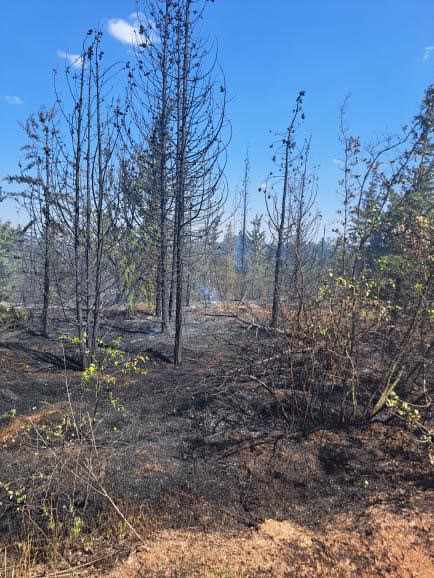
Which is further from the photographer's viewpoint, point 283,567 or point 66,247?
point 66,247

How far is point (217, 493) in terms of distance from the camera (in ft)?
11.1

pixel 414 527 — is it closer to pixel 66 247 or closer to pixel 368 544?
pixel 368 544

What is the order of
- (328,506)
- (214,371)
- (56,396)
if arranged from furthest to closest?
1. (214,371)
2. (56,396)
3. (328,506)

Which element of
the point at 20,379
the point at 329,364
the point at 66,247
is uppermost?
the point at 66,247

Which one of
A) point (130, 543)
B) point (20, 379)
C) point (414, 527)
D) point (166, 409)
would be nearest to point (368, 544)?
point (414, 527)

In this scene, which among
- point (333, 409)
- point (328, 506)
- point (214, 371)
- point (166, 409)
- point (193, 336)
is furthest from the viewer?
point (193, 336)

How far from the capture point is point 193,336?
33.7 feet

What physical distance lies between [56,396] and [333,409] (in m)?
4.37

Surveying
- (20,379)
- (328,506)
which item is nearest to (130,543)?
(328,506)

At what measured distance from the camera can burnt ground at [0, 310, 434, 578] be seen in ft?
8.47

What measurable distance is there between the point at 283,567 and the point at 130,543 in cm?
116

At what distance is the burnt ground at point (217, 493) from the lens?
8.47 ft

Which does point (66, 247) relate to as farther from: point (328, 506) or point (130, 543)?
point (328, 506)

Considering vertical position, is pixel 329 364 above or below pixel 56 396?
above
